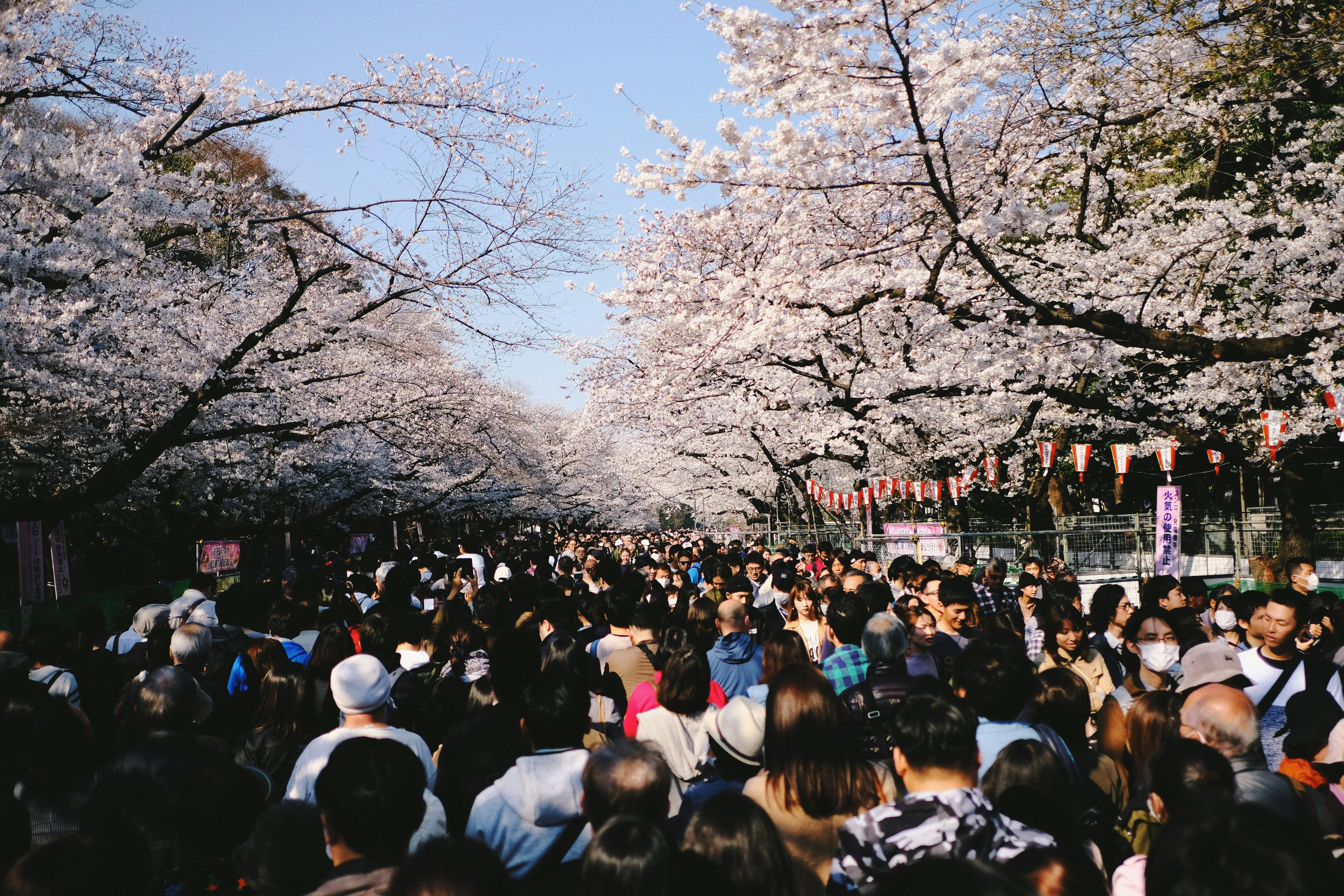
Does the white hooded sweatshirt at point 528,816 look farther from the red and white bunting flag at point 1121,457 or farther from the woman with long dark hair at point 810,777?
the red and white bunting flag at point 1121,457

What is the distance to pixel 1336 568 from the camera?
16578mm

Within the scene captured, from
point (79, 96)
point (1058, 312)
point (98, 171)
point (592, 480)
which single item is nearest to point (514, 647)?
point (1058, 312)

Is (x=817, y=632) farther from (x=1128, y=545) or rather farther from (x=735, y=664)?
(x=1128, y=545)

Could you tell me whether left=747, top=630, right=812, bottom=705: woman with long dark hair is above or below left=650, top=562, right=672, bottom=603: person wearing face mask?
above

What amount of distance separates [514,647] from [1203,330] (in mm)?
12803

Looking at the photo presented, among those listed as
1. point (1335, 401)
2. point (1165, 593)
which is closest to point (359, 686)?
point (1165, 593)

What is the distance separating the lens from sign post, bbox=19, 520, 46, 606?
478 inches

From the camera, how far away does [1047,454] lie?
1900 centimetres

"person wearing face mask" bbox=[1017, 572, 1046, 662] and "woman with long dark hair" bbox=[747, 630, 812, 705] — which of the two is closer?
"woman with long dark hair" bbox=[747, 630, 812, 705]

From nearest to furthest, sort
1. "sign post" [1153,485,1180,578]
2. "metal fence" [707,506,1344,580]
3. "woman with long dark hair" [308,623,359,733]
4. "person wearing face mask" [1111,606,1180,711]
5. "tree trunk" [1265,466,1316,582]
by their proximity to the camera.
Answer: "woman with long dark hair" [308,623,359,733] → "person wearing face mask" [1111,606,1180,711] → "sign post" [1153,485,1180,578] → "tree trunk" [1265,466,1316,582] → "metal fence" [707,506,1344,580]

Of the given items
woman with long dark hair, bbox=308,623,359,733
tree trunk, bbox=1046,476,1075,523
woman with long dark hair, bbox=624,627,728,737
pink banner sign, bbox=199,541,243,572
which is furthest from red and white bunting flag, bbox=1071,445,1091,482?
pink banner sign, bbox=199,541,243,572

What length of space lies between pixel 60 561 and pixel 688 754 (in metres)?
13.4

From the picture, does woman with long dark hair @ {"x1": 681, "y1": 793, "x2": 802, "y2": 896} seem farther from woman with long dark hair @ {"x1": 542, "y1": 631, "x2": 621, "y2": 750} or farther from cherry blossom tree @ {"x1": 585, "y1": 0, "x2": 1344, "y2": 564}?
cherry blossom tree @ {"x1": 585, "y1": 0, "x2": 1344, "y2": 564}

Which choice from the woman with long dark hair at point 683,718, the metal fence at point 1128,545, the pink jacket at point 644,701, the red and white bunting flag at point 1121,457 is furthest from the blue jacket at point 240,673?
the red and white bunting flag at point 1121,457
